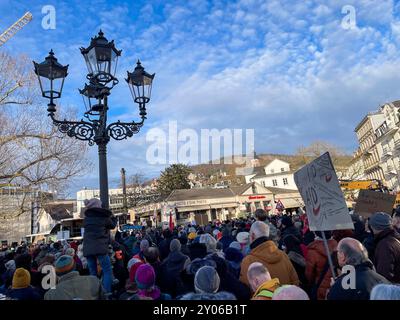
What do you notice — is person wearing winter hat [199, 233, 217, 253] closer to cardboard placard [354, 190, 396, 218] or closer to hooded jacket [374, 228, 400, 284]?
hooded jacket [374, 228, 400, 284]

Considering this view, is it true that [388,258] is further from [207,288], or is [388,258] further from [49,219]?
[49,219]

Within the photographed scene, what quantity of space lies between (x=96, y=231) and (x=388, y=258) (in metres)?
4.19

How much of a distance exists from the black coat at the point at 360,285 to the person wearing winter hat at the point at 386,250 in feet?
3.73

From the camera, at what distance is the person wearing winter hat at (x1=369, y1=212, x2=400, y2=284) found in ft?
12.5

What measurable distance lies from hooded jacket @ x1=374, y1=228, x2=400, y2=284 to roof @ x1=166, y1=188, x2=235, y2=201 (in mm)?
49845

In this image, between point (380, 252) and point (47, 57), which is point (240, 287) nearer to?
point (380, 252)

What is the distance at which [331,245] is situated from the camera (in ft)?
14.6

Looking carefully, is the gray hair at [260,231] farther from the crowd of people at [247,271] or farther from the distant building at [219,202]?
the distant building at [219,202]

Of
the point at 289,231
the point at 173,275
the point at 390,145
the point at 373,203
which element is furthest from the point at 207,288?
the point at 390,145

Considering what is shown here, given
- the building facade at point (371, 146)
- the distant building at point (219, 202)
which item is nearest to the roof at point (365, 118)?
the building facade at point (371, 146)

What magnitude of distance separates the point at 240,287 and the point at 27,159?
14.6 metres

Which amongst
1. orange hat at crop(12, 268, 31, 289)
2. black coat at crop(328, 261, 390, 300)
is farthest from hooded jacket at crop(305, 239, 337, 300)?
orange hat at crop(12, 268, 31, 289)
